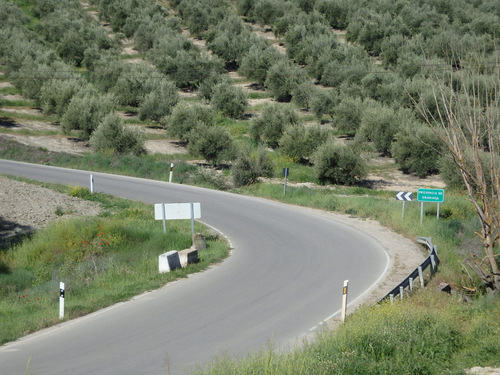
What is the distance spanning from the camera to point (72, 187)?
2966 centimetres

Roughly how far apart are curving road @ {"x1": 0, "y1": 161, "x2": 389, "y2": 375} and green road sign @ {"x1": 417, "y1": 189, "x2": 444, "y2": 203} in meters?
2.63

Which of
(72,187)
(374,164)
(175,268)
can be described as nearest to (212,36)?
(374,164)

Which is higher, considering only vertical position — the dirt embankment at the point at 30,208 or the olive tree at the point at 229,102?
the olive tree at the point at 229,102

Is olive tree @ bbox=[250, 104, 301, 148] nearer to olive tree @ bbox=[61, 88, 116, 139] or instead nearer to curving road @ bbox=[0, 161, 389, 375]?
olive tree @ bbox=[61, 88, 116, 139]

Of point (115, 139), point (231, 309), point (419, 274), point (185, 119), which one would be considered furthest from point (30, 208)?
point (185, 119)

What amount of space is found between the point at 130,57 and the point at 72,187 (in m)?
49.3

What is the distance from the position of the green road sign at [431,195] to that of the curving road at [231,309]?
2.63m

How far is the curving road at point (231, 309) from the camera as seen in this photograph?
35.3 feet

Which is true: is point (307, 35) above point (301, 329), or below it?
above

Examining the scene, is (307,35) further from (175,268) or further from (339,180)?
(175,268)

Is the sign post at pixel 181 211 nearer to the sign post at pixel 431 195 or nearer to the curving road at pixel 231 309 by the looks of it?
the curving road at pixel 231 309

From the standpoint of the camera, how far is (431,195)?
23.7 m

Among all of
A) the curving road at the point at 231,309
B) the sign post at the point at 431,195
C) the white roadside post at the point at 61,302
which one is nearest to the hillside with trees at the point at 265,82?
the sign post at the point at 431,195

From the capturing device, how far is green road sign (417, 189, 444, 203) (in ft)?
77.7
